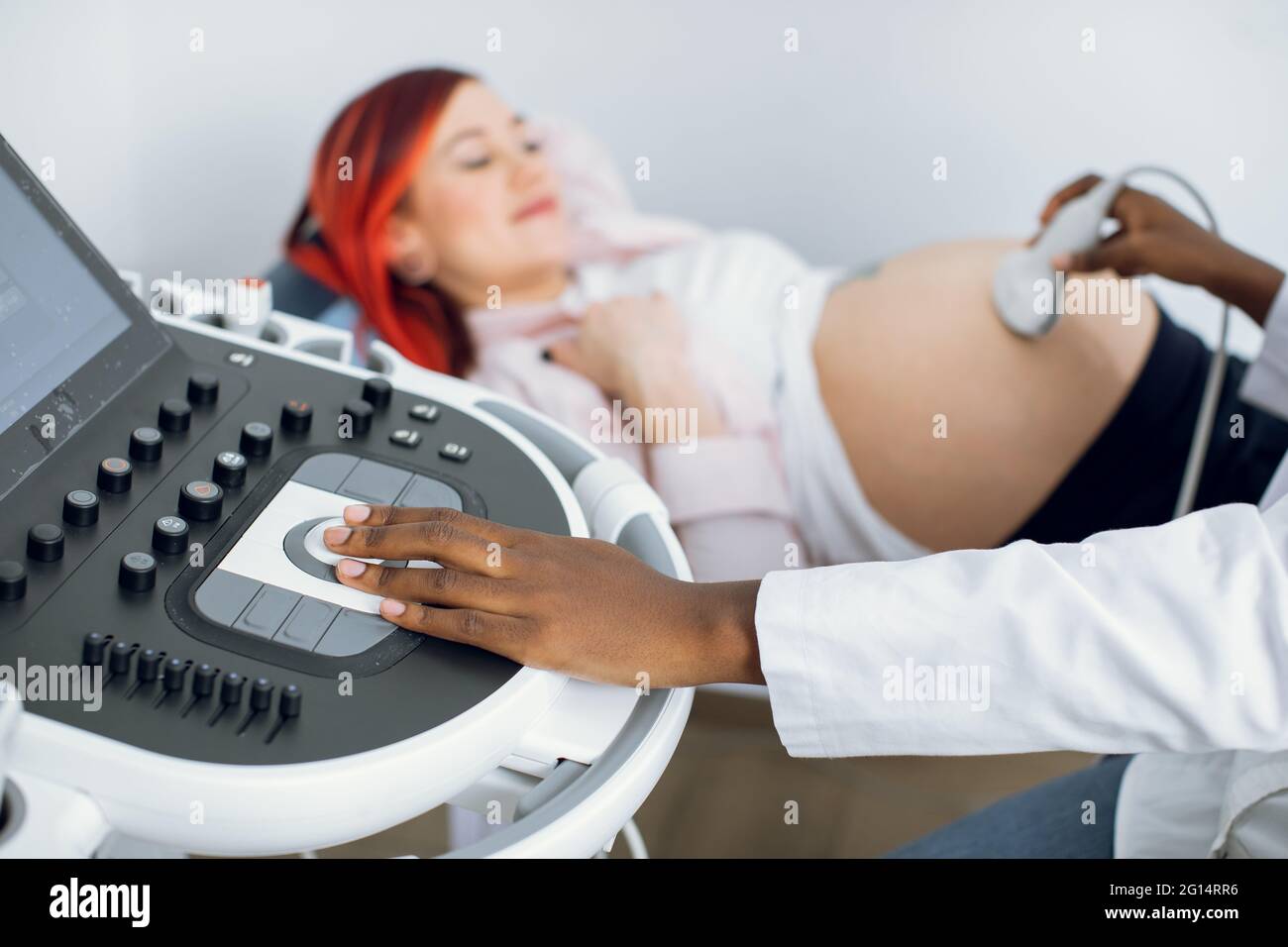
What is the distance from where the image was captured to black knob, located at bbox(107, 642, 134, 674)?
1.91ft

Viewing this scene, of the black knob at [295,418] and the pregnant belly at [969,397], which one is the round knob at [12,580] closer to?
the black knob at [295,418]

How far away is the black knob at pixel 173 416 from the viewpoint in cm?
76

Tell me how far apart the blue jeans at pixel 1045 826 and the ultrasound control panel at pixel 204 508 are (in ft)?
1.74

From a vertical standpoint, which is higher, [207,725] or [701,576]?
[207,725]

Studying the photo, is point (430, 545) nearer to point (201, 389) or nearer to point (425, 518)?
point (425, 518)

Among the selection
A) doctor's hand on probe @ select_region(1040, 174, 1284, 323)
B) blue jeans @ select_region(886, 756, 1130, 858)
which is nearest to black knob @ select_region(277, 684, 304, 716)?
blue jeans @ select_region(886, 756, 1130, 858)

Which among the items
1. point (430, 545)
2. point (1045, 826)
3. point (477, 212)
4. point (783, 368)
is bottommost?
point (1045, 826)

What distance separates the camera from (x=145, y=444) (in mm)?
725

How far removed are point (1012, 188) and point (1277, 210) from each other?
435mm

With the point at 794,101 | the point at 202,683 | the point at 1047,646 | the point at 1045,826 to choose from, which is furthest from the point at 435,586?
the point at 794,101

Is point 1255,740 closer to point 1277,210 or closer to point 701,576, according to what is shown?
point 701,576

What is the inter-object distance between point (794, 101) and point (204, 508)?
5.21 ft
